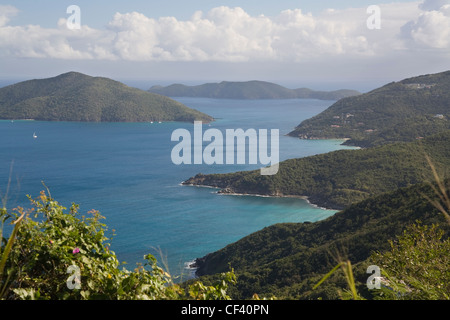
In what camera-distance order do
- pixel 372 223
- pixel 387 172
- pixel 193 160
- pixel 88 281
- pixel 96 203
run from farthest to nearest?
pixel 193 160 < pixel 387 172 < pixel 96 203 < pixel 372 223 < pixel 88 281

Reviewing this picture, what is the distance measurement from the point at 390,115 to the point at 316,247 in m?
68.8

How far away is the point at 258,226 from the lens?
40.3m

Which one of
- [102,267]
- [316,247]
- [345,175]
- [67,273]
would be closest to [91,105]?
[345,175]

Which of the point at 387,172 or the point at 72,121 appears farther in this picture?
the point at 72,121

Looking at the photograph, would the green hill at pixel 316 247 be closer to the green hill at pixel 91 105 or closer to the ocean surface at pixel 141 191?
the ocean surface at pixel 141 191

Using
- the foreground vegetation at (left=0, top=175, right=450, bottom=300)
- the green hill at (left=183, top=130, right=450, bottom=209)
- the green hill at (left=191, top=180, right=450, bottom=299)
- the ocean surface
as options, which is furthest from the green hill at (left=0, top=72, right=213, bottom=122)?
the foreground vegetation at (left=0, top=175, right=450, bottom=300)

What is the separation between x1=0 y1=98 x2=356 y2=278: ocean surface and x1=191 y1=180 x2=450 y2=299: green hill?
11.6 feet

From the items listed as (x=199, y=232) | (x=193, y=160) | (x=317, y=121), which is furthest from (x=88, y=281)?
(x=317, y=121)

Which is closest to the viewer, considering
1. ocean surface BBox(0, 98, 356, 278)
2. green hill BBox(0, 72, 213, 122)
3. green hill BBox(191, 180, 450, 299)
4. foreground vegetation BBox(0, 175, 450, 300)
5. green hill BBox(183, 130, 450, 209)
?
foreground vegetation BBox(0, 175, 450, 300)

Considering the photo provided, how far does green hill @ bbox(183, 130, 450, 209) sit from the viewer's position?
4559 centimetres

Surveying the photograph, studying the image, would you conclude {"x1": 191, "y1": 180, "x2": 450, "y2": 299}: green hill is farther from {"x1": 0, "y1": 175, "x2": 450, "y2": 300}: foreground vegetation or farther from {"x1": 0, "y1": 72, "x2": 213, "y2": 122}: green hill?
{"x1": 0, "y1": 72, "x2": 213, "y2": 122}: green hill

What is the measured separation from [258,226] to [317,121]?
61.5 meters

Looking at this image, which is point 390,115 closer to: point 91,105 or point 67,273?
point 91,105
